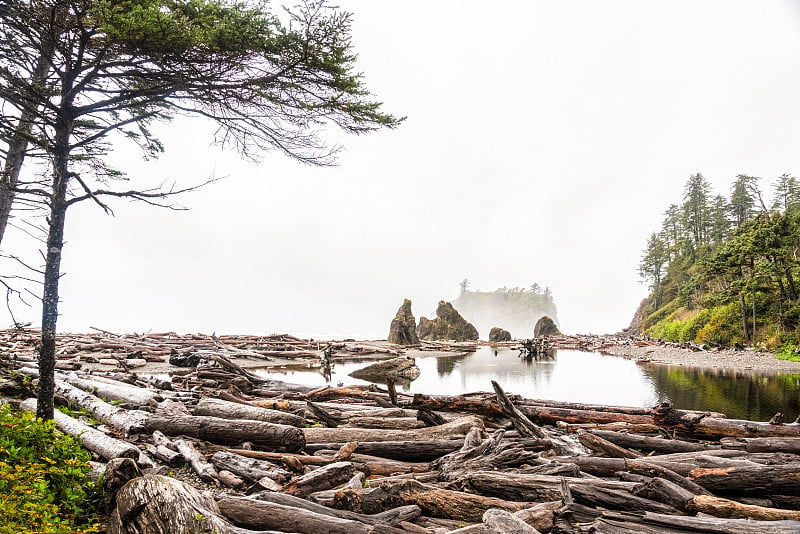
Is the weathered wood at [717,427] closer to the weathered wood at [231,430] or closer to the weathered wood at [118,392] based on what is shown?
the weathered wood at [231,430]

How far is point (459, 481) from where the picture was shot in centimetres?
508

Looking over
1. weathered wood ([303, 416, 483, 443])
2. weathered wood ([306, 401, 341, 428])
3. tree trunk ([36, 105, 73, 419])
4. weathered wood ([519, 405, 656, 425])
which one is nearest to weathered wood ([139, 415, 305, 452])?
weathered wood ([303, 416, 483, 443])

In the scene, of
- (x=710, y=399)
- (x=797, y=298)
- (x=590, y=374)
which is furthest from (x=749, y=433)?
(x=797, y=298)

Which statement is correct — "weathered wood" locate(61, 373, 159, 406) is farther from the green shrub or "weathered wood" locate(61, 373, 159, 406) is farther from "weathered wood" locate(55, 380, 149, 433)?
the green shrub

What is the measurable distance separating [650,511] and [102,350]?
104 ft

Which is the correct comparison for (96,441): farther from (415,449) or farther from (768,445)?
(768,445)

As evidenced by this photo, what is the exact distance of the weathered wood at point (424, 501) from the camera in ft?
14.4

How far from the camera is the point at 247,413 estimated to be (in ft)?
26.1

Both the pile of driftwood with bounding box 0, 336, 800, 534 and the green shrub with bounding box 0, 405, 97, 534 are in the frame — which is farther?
the pile of driftwood with bounding box 0, 336, 800, 534

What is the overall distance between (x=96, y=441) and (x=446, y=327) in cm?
6225

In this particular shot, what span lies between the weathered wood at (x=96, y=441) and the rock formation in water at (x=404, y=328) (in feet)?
142

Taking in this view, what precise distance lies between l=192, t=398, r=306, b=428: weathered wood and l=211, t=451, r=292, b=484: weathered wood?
62.2 inches

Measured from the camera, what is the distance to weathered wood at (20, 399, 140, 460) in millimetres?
5453

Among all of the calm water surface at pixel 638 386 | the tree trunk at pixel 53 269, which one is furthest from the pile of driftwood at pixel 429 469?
the calm water surface at pixel 638 386
